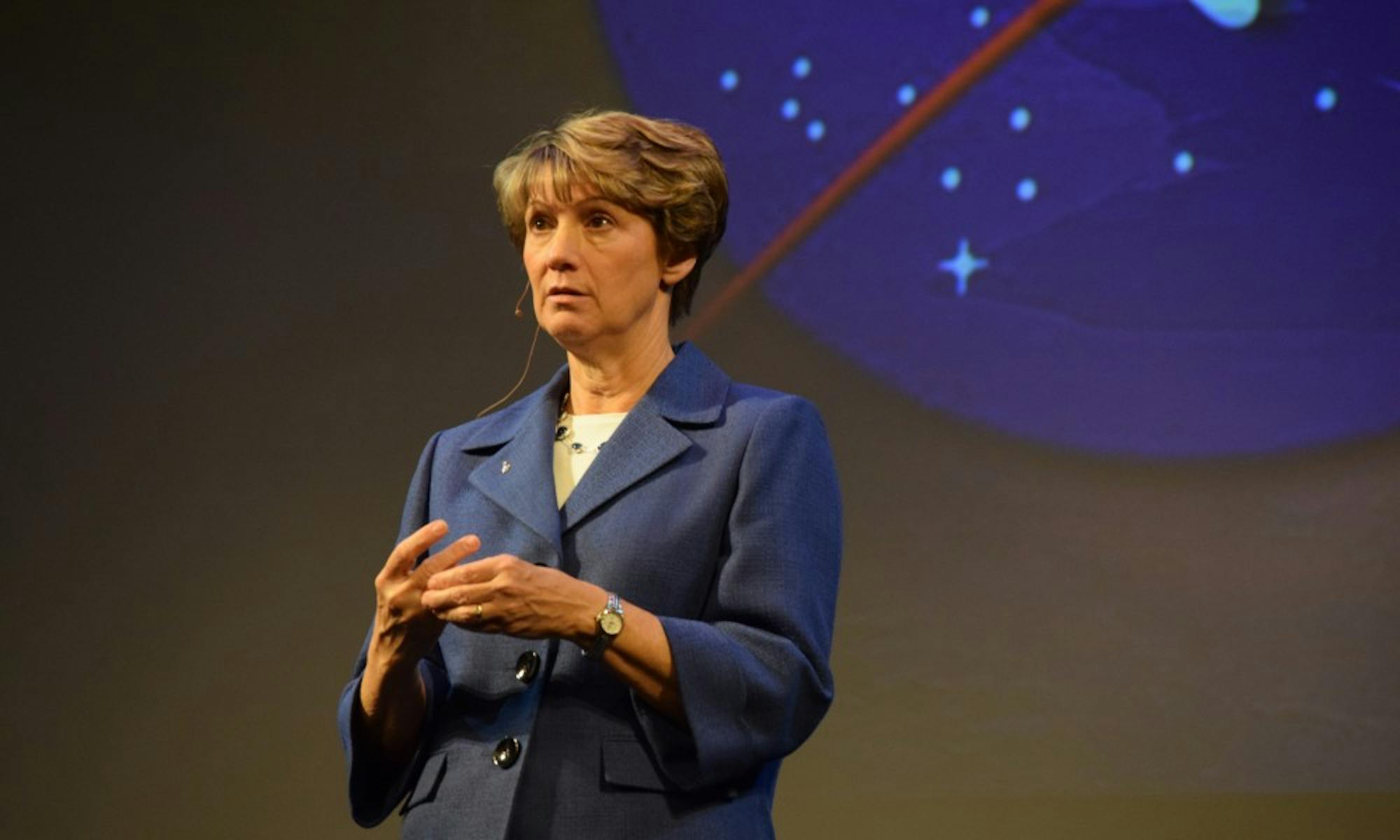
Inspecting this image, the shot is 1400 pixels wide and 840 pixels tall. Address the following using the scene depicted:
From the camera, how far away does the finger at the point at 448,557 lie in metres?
1.50

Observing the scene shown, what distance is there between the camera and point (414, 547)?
5.01 feet

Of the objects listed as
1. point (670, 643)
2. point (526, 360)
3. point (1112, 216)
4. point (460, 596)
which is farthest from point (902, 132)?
point (460, 596)

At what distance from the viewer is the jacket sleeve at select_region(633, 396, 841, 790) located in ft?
5.08

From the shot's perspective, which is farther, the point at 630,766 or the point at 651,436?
the point at 651,436

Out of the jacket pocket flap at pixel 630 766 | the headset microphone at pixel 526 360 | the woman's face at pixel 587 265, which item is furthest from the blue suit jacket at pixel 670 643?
the headset microphone at pixel 526 360

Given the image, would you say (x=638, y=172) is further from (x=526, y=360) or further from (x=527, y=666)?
(x=526, y=360)

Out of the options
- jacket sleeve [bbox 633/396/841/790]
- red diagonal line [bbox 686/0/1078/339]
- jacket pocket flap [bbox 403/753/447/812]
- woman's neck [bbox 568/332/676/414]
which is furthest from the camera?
red diagonal line [bbox 686/0/1078/339]

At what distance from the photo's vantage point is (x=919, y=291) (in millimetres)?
3125

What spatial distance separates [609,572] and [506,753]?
8.8 inches

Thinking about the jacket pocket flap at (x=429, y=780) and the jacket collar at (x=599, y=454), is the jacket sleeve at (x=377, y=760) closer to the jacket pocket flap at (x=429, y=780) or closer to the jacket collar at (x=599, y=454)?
the jacket pocket flap at (x=429, y=780)

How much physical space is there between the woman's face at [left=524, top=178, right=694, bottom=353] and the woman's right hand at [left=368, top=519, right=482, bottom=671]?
34cm

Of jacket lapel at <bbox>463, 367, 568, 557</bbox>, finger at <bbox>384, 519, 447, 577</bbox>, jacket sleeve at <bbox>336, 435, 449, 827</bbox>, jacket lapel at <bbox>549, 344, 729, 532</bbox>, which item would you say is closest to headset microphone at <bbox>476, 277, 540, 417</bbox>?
jacket lapel at <bbox>463, 367, 568, 557</bbox>

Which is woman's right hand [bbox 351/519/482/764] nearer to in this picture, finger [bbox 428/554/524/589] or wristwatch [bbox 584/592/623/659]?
finger [bbox 428/554/524/589]

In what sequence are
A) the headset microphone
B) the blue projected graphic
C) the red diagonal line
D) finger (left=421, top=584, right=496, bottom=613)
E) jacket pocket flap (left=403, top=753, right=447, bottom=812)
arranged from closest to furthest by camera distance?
finger (left=421, top=584, right=496, bottom=613) < jacket pocket flap (left=403, top=753, right=447, bottom=812) < the headset microphone < the blue projected graphic < the red diagonal line
